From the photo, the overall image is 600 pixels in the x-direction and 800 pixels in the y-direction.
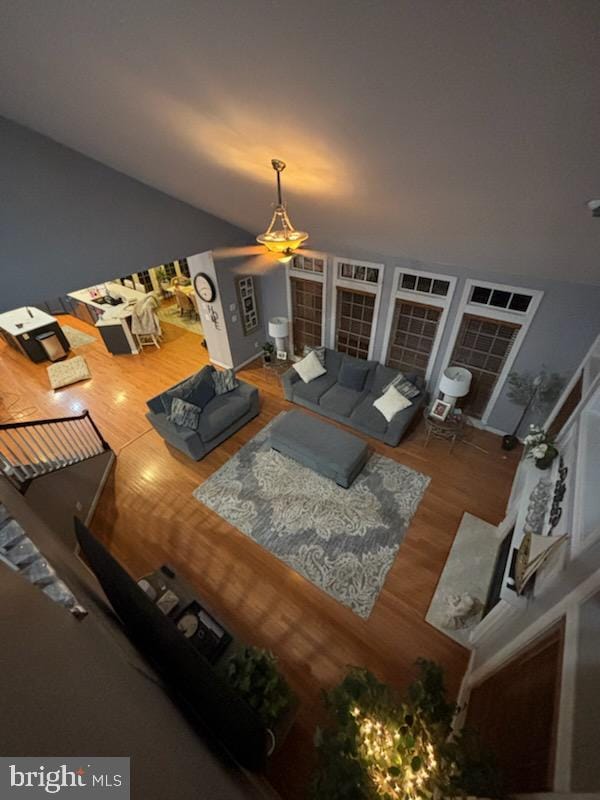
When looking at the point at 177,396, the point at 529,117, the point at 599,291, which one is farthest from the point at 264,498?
the point at 599,291

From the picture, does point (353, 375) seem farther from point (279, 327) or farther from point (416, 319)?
point (279, 327)

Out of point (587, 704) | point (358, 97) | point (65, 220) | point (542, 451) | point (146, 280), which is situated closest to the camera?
point (587, 704)

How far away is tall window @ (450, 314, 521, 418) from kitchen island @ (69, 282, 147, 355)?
6871mm

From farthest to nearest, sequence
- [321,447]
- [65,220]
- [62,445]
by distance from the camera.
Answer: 1. [321,447]
2. [62,445]
3. [65,220]

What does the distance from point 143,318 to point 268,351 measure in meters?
3.15

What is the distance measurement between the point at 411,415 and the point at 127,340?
641cm

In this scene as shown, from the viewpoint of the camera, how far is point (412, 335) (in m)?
5.20

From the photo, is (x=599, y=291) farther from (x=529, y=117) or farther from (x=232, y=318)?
(x=232, y=318)

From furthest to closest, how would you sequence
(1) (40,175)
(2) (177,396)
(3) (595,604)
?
1. (2) (177,396)
2. (1) (40,175)
3. (3) (595,604)

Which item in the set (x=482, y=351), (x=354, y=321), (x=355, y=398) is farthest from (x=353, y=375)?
(x=482, y=351)

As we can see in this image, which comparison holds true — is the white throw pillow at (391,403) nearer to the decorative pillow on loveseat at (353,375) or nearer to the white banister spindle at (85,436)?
the decorative pillow on loveseat at (353,375)

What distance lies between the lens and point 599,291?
354 centimetres

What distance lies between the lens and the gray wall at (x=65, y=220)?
317 cm

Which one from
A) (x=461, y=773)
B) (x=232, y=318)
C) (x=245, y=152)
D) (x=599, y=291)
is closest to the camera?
(x=461, y=773)
